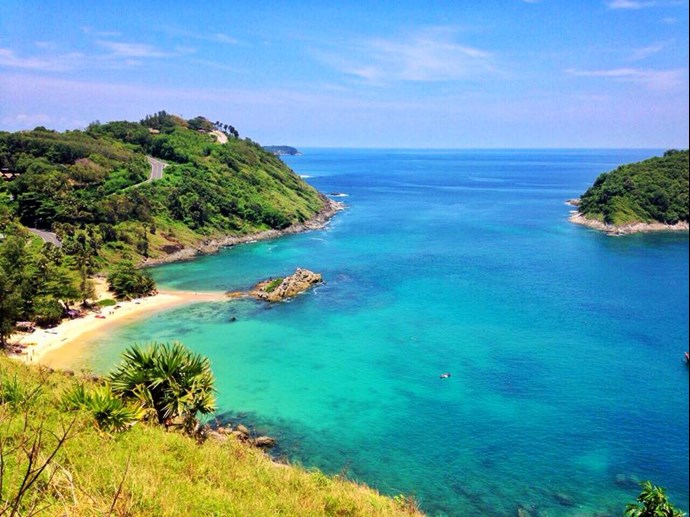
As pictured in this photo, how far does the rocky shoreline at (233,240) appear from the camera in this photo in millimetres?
74625

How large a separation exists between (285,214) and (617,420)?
8012 centimetres

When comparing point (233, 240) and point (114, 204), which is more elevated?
point (114, 204)

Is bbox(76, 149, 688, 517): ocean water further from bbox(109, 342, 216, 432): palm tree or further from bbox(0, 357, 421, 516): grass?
bbox(109, 342, 216, 432): palm tree

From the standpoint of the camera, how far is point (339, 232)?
331ft

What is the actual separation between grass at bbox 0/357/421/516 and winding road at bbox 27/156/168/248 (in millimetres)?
55124

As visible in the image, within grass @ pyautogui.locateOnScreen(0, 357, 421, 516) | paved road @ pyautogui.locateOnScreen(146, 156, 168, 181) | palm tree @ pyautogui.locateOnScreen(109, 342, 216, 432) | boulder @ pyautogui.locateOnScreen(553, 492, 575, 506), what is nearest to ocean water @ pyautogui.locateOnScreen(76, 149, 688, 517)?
boulder @ pyautogui.locateOnScreen(553, 492, 575, 506)

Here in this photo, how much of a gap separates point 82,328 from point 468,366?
118 ft

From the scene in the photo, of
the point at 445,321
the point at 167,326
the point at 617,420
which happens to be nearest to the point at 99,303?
the point at 167,326

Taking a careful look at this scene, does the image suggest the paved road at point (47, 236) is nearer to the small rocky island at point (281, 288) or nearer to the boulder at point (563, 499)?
the small rocky island at point (281, 288)

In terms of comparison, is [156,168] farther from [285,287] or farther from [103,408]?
[103,408]

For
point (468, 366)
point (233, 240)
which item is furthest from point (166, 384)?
point (233, 240)

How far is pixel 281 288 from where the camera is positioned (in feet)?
189

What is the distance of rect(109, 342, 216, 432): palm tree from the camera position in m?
17.8

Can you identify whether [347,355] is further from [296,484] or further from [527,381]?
[296,484]
